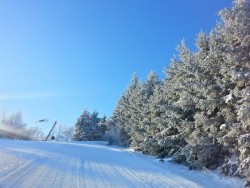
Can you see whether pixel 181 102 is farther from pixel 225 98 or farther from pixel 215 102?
pixel 225 98

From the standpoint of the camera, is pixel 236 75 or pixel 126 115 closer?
pixel 236 75

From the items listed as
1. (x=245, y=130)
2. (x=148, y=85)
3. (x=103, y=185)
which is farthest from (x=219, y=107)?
(x=148, y=85)

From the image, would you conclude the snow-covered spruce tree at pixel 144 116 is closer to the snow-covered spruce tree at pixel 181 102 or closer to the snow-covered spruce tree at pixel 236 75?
the snow-covered spruce tree at pixel 181 102

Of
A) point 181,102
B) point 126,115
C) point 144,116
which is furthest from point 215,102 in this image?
point 126,115

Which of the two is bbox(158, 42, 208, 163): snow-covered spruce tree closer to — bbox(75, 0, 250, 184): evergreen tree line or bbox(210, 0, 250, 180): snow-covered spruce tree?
bbox(75, 0, 250, 184): evergreen tree line

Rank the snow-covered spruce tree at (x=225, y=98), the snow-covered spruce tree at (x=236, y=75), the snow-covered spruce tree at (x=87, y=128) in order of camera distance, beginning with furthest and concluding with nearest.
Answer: the snow-covered spruce tree at (x=87, y=128)
the snow-covered spruce tree at (x=225, y=98)
the snow-covered spruce tree at (x=236, y=75)

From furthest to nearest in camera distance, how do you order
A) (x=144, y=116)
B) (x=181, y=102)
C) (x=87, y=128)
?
(x=87, y=128), (x=144, y=116), (x=181, y=102)

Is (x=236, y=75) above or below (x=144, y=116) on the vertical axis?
below

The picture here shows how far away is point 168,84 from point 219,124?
30.3ft

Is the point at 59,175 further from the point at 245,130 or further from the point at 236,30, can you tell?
the point at 236,30

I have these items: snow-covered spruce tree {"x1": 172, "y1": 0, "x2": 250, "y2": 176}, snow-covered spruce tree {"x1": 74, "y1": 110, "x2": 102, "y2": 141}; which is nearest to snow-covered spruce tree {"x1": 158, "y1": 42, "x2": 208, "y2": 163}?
snow-covered spruce tree {"x1": 172, "y1": 0, "x2": 250, "y2": 176}

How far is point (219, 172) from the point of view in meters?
15.7

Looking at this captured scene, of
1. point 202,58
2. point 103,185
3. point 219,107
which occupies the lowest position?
point 103,185

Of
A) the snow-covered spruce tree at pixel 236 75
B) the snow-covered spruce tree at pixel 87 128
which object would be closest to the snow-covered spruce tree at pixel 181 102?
the snow-covered spruce tree at pixel 236 75
